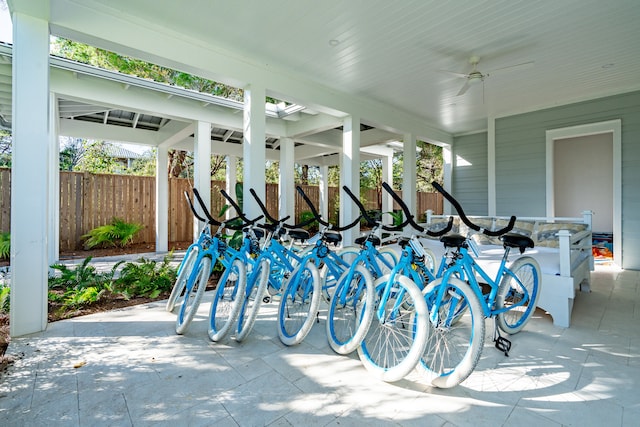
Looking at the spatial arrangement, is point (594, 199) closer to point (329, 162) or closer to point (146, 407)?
point (329, 162)

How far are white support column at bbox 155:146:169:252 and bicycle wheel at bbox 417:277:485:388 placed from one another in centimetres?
615

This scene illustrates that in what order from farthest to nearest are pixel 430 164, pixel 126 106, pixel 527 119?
pixel 430 164
pixel 527 119
pixel 126 106

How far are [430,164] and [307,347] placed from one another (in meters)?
14.4

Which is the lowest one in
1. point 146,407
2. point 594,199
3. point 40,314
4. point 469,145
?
point 146,407

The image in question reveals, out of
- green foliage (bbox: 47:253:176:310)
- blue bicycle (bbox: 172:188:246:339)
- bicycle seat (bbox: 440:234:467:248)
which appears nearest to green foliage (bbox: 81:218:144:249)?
green foliage (bbox: 47:253:176:310)

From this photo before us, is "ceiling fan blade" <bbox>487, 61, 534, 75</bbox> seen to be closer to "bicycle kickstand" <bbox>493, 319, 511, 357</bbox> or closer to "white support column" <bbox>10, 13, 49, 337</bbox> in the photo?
"bicycle kickstand" <bbox>493, 319, 511, 357</bbox>

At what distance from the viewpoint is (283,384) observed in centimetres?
186

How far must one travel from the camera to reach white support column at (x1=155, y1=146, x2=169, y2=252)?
6.80 m

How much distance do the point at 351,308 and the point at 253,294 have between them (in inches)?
29.5

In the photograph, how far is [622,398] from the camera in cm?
171

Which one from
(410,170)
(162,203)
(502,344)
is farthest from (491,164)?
(162,203)

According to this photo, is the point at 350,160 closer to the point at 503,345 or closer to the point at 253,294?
the point at 253,294

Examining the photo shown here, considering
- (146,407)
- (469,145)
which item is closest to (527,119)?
(469,145)

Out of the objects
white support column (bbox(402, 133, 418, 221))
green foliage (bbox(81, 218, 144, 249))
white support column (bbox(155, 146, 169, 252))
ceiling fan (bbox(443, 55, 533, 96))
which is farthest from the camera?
white support column (bbox(155, 146, 169, 252))
